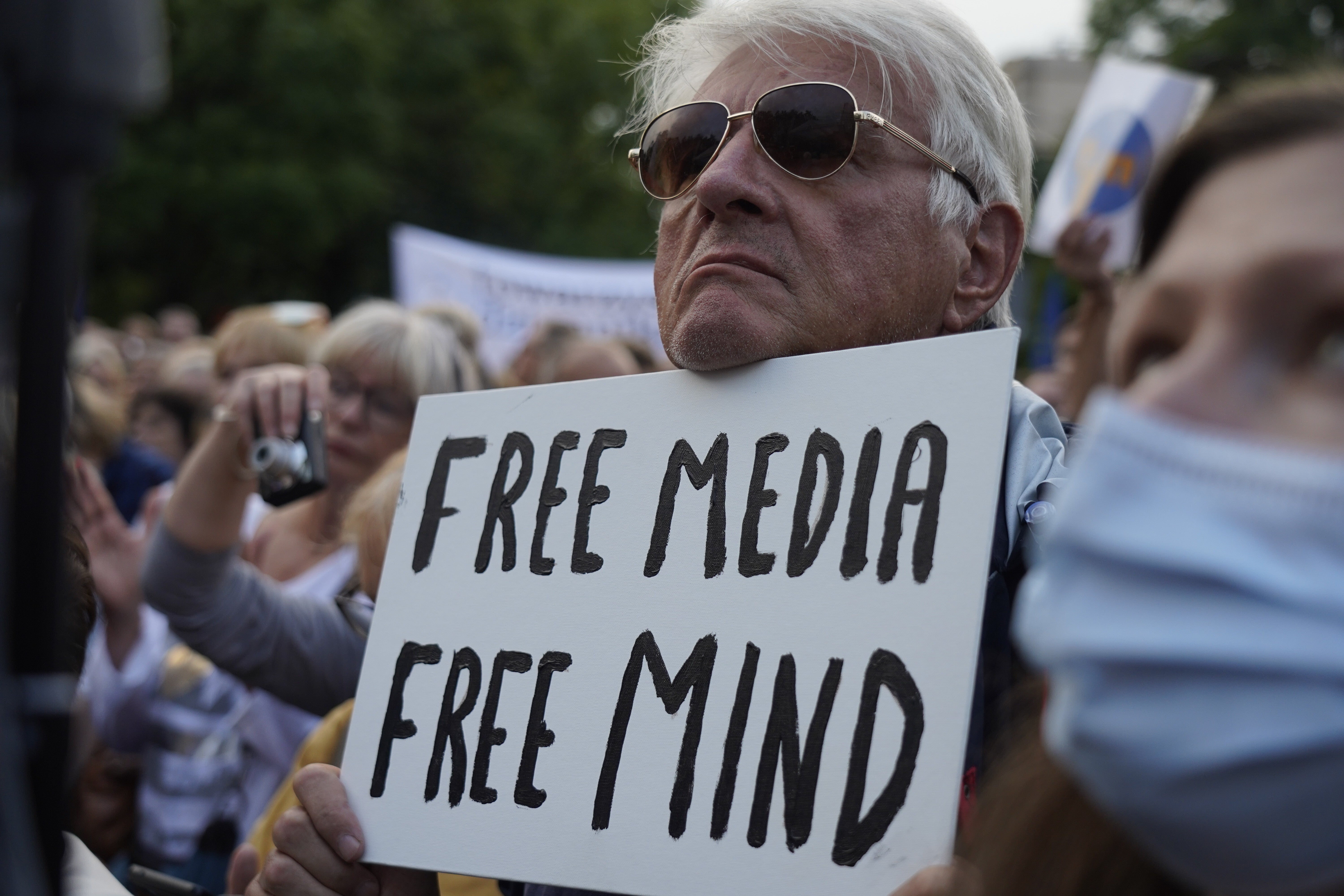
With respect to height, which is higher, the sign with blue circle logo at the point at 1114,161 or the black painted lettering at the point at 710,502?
the black painted lettering at the point at 710,502

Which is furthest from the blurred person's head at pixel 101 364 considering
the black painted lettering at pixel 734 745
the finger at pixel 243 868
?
the black painted lettering at pixel 734 745

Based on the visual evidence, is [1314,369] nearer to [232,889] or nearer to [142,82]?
[142,82]

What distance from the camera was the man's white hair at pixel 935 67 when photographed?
1.68m

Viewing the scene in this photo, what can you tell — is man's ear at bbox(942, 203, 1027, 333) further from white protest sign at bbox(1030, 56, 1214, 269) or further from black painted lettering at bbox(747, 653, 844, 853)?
white protest sign at bbox(1030, 56, 1214, 269)

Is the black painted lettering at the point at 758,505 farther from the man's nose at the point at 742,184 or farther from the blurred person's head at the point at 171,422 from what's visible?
the blurred person's head at the point at 171,422

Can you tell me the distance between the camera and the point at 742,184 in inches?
65.2

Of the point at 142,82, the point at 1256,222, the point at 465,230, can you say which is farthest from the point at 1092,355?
the point at 465,230

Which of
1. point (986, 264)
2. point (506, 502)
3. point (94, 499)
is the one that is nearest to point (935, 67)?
point (986, 264)

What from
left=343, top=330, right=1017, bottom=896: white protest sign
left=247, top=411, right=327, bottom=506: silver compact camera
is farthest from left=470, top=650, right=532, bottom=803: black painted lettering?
left=247, top=411, right=327, bottom=506: silver compact camera

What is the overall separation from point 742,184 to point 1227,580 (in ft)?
3.53

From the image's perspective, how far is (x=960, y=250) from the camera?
1.72 meters

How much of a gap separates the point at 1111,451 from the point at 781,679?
0.63 meters

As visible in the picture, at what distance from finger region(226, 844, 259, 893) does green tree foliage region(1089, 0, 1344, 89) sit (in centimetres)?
766

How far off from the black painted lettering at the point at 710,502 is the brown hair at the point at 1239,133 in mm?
588
